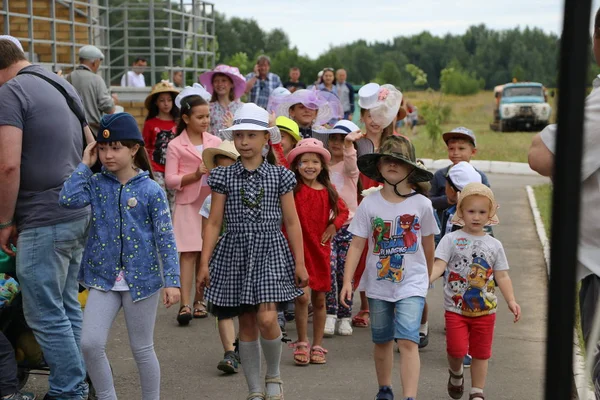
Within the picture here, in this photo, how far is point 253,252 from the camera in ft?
19.2

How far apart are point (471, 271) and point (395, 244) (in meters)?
0.50

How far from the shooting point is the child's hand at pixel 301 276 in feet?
19.5

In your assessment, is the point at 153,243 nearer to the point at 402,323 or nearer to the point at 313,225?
the point at 402,323

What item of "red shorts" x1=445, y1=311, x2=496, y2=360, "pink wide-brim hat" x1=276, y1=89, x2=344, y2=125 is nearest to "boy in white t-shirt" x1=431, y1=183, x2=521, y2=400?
"red shorts" x1=445, y1=311, x2=496, y2=360

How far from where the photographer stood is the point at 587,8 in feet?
6.52

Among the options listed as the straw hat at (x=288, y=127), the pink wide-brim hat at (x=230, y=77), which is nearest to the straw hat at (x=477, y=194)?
the straw hat at (x=288, y=127)

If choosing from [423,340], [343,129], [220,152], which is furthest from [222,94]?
[423,340]

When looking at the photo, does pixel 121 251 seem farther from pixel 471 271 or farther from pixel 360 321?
pixel 360 321

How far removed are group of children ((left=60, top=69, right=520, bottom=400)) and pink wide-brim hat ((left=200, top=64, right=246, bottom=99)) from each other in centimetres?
262

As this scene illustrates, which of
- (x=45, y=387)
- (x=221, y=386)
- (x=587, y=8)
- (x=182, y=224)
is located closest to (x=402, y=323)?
(x=221, y=386)

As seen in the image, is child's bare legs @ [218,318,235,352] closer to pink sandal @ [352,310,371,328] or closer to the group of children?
the group of children

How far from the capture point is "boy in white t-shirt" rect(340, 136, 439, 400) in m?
5.88

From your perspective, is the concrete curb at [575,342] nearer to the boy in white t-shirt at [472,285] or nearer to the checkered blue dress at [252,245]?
the boy in white t-shirt at [472,285]

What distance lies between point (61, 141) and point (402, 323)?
2223 millimetres
